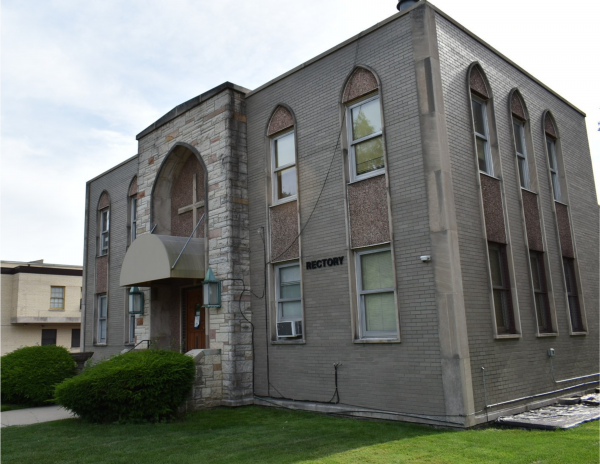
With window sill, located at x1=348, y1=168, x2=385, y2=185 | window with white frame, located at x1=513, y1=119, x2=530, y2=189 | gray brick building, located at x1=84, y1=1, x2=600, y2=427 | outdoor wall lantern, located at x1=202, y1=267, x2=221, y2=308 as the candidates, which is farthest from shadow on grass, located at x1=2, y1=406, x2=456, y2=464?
window with white frame, located at x1=513, y1=119, x2=530, y2=189

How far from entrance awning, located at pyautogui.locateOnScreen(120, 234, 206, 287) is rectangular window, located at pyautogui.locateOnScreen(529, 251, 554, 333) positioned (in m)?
7.58

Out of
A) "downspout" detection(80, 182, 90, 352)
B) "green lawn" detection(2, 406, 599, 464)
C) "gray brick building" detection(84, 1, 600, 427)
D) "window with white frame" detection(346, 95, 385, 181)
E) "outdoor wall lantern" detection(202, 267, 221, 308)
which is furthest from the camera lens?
"downspout" detection(80, 182, 90, 352)

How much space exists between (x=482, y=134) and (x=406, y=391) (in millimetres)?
5578

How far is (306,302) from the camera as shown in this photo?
1165 cm

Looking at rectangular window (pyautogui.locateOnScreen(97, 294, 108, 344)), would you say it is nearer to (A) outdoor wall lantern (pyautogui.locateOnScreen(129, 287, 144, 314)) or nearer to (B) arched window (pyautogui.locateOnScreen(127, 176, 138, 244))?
(B) arched window (pyautogui.locateOnScreen(127, 176, 138, 244))

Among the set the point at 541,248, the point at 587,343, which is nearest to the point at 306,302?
the point at 541,248

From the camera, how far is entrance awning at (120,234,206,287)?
41.7ft

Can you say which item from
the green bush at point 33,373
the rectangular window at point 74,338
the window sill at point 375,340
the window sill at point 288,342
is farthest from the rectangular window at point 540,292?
the rectangular window at point 74,338

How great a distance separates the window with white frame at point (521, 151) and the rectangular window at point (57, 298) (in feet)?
114

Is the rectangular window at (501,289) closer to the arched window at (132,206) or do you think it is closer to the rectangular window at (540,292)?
the rectangular window at (540,292)

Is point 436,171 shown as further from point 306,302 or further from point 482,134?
point 306,302

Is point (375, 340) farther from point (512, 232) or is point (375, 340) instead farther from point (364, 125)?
point (364, 125)

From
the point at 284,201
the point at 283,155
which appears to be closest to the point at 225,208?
the point at 284,201

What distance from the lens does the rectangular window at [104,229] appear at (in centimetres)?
2067
